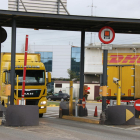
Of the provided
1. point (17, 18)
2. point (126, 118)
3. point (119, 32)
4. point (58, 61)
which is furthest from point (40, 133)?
point (58, 61)

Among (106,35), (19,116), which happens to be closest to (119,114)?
(106,35)

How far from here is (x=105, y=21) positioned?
1542 cm

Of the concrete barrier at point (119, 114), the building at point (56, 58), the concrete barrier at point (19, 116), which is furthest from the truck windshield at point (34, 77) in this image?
the building at point (56, 58)

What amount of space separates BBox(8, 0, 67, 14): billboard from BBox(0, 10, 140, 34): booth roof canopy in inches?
14.9

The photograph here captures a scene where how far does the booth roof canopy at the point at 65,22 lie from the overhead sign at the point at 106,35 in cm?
44

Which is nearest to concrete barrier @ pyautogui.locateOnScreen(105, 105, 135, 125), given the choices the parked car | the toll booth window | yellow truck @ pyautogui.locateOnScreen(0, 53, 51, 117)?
yellow truck @ pyautogui.locateOnScreen(0, 53, 51, 117)

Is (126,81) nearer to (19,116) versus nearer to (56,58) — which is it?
(19,116)

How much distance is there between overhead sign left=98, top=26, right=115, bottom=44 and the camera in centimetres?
1518

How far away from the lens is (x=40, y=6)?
15.6 m

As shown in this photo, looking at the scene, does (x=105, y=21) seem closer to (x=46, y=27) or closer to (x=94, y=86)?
(x=46, y=27)

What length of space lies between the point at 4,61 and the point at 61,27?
4.35 meters

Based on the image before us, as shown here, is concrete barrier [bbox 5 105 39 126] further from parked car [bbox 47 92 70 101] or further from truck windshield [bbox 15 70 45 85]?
parked car [bbox 47 92 70 101]

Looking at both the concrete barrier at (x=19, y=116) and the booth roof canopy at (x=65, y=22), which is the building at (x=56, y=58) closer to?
the booth roof canopy at (x=65, y=22)

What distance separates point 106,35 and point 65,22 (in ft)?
8.33
